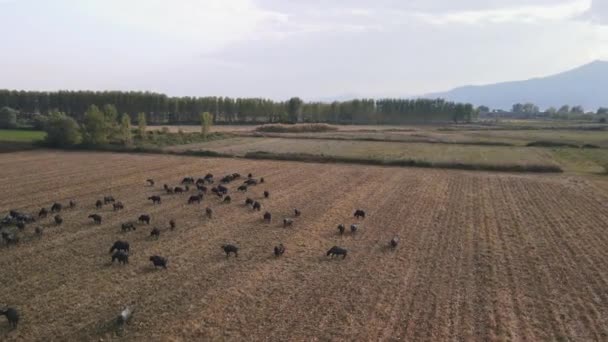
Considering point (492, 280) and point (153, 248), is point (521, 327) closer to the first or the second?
point (492, 280)

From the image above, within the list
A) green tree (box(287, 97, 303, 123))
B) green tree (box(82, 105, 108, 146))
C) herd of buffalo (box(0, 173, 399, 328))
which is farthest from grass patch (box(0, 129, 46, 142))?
green tree (box(287, 97, 303, 123))

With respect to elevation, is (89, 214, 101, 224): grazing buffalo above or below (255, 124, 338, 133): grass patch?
below

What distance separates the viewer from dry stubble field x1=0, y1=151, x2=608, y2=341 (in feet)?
49.2

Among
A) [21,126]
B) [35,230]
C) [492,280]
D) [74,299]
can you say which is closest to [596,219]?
[492,280]

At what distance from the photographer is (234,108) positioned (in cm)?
14925

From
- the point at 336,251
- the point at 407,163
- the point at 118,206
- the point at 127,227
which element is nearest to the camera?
the point at 336,251

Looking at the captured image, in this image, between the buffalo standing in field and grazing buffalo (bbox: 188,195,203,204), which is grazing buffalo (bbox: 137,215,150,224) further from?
the buffalo standing in field

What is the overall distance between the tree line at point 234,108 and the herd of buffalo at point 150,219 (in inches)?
4030

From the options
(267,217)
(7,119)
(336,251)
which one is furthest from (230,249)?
(7,119)

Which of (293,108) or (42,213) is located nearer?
(42,213)

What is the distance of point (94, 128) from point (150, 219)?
160 ft

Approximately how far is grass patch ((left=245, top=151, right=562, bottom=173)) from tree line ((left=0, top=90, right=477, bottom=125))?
84487 mm

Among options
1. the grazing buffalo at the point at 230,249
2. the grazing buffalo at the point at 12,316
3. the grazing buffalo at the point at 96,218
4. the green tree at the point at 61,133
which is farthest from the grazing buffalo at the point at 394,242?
the green tree at the point at 61,133

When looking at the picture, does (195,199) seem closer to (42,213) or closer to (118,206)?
(118,206)
